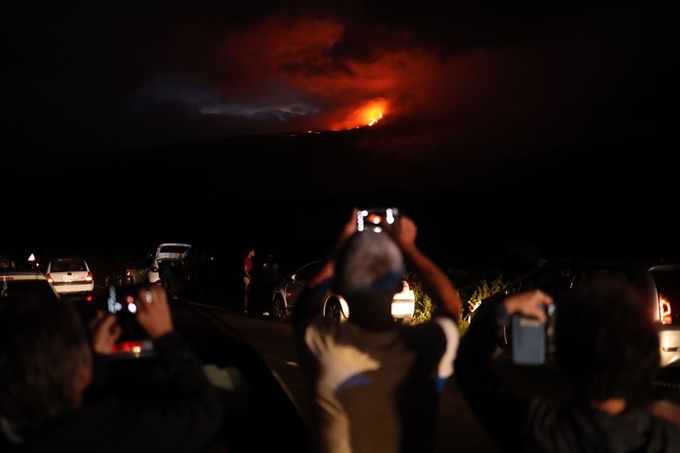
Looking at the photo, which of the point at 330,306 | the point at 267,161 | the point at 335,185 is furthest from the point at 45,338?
the point at 267,161

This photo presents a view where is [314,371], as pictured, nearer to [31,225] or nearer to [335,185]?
[31,225]

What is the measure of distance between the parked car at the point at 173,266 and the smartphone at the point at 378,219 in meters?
22.1

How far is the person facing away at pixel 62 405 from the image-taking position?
2.19m

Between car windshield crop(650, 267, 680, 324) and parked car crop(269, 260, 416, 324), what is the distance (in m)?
6.75

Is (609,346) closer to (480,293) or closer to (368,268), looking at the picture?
(368,268)

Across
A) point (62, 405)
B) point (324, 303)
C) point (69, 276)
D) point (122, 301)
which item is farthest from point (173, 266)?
point (62, 405)

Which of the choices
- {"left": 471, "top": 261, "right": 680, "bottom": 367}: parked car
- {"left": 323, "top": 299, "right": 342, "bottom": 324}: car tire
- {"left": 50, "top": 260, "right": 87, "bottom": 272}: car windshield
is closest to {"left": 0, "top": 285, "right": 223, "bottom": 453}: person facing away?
{"left": 471, "top": 261, "right": 680, "bottom": 367}: parked car

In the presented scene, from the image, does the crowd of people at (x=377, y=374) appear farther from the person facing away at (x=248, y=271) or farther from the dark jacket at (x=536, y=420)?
the person facing away at (x=248, y=271)

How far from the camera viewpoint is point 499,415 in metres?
2.66

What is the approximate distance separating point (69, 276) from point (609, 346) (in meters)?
28.4

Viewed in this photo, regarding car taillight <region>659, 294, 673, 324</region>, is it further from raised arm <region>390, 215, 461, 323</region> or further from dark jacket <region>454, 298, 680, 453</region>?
dark jacket <region>454, 298, 680, 453</region>

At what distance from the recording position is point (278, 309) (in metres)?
20.8

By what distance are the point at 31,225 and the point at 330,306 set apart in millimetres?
81940

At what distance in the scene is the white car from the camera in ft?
93.6
